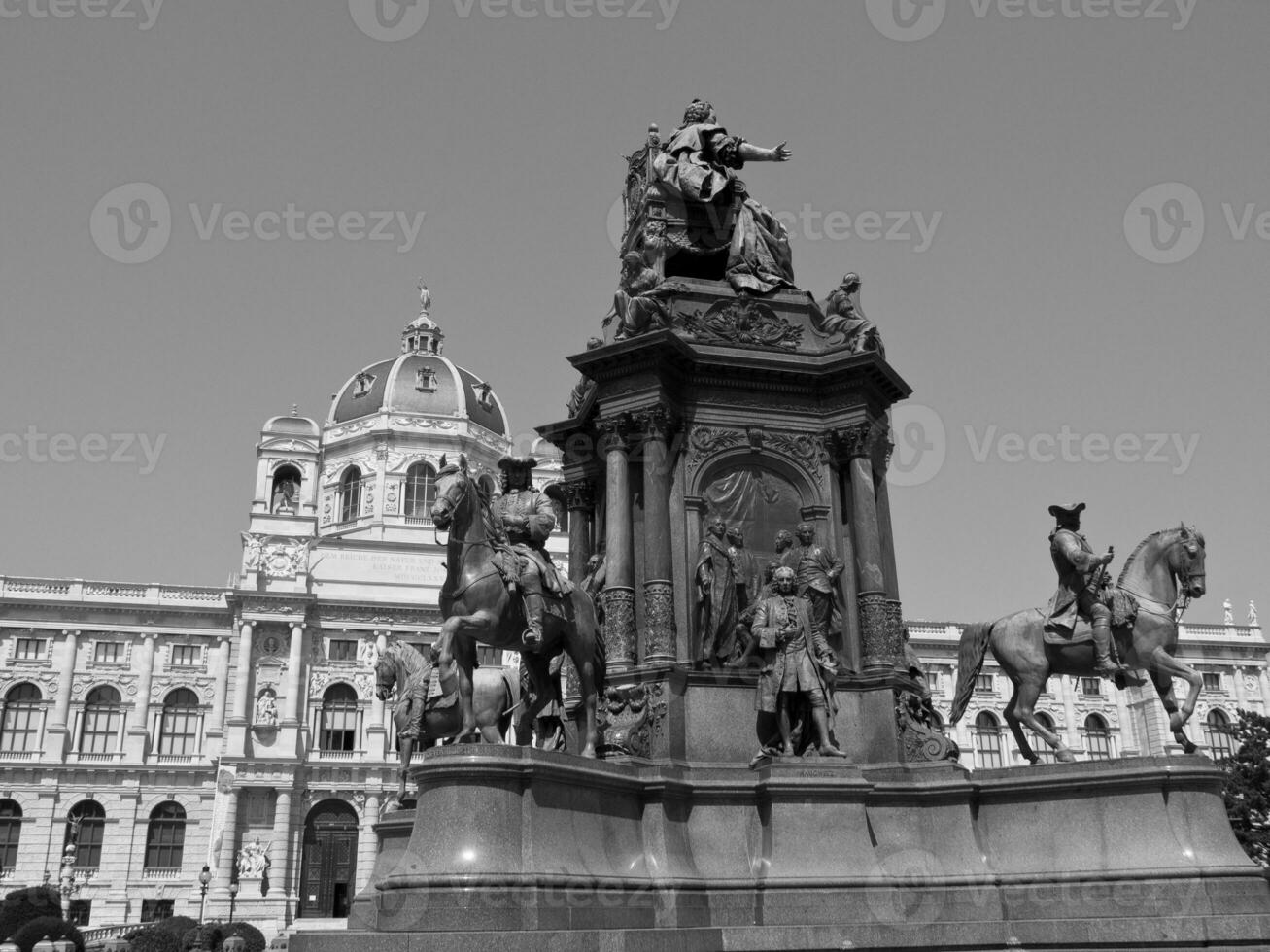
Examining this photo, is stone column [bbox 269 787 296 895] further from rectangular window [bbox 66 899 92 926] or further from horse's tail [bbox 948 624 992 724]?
horse's tail [bbox 948 624 992 724]

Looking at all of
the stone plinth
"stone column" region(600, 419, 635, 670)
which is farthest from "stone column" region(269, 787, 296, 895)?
"stone column" region(600, 419, 635, 670)

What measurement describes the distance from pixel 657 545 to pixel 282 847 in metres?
65.2

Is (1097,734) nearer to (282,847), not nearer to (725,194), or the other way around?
(282,847)

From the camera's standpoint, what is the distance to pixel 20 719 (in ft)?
246

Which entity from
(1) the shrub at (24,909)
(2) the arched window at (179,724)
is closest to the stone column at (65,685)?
(2) the arched window at (179,724)

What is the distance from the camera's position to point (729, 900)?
11992 millimetres

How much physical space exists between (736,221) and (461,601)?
7417mm

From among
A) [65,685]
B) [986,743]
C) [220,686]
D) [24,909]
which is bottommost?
[24,909]

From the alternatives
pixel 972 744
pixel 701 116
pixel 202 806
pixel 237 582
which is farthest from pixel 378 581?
pixel 701 116

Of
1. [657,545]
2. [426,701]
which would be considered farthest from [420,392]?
[657,545]

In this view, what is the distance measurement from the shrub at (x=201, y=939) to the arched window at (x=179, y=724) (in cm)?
4382

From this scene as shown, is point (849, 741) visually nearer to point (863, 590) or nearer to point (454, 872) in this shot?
point (863, 590)

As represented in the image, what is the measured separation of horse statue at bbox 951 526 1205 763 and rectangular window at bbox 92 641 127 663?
243 ft

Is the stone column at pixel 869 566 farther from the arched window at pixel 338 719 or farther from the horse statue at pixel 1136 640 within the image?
the arched window at pixel 338 719
